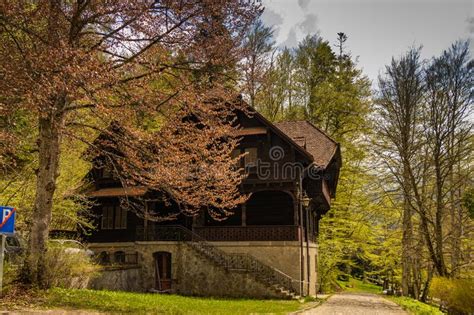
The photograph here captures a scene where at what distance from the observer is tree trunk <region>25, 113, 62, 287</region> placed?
1162 cm

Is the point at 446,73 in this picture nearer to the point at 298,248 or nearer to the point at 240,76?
the point at 298,248

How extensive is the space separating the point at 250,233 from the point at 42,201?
13162mm

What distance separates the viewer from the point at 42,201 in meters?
12.0

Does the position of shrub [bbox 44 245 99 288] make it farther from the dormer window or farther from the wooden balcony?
the dormer window

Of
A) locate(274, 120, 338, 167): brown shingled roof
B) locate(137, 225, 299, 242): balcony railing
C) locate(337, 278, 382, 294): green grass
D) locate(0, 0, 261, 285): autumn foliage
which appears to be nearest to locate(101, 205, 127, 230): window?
locate(137, 225, 299, 242): balcony railing

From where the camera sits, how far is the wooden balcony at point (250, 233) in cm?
2283

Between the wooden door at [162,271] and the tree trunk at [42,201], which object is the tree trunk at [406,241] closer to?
the wooden door at [162,271]

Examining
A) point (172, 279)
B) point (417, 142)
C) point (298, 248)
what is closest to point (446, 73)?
point (417, 142)

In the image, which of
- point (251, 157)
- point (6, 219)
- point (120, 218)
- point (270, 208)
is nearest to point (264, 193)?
point (270, 208)

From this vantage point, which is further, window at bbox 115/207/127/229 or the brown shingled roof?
window at bbox 115/207/127/229

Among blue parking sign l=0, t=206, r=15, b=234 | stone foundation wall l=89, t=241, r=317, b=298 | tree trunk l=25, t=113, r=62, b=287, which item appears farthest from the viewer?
stone foundation wall l=89, t=241, r=317, b=298

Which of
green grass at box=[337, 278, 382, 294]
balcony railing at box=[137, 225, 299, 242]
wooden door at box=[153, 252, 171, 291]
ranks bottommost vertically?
green grass at box=[337, 278, 382, 294]

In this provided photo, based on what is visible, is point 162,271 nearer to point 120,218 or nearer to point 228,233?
point 228,233

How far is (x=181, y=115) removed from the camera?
13734 millimetres
